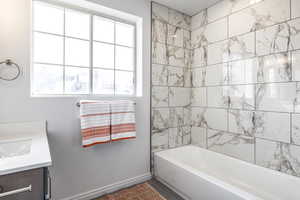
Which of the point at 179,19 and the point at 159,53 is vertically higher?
the point at 179,19

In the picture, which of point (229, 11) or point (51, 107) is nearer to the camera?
point (51, 107)

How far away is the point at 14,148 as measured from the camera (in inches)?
48.3

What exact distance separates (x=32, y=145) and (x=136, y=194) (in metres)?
1.32

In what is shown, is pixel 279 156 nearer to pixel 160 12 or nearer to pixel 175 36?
pixel 175 36

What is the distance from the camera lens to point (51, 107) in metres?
1.59

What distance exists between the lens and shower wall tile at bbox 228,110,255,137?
1.87 meters

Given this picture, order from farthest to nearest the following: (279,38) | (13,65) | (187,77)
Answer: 1. (187,77)
2. (279,38)
3. (13,65)

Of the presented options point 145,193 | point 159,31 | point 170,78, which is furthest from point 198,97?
point 145,193

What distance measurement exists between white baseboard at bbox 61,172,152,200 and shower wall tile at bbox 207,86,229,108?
1.42 m

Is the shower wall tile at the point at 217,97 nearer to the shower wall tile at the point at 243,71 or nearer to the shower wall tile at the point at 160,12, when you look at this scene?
the shower wall tile at the point at 243,71

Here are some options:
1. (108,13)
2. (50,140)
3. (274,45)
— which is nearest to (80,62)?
(108,13)

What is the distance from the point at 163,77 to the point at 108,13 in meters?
1.15

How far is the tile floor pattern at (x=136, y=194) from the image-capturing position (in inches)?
71.6

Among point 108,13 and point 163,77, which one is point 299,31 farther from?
point 108,13
